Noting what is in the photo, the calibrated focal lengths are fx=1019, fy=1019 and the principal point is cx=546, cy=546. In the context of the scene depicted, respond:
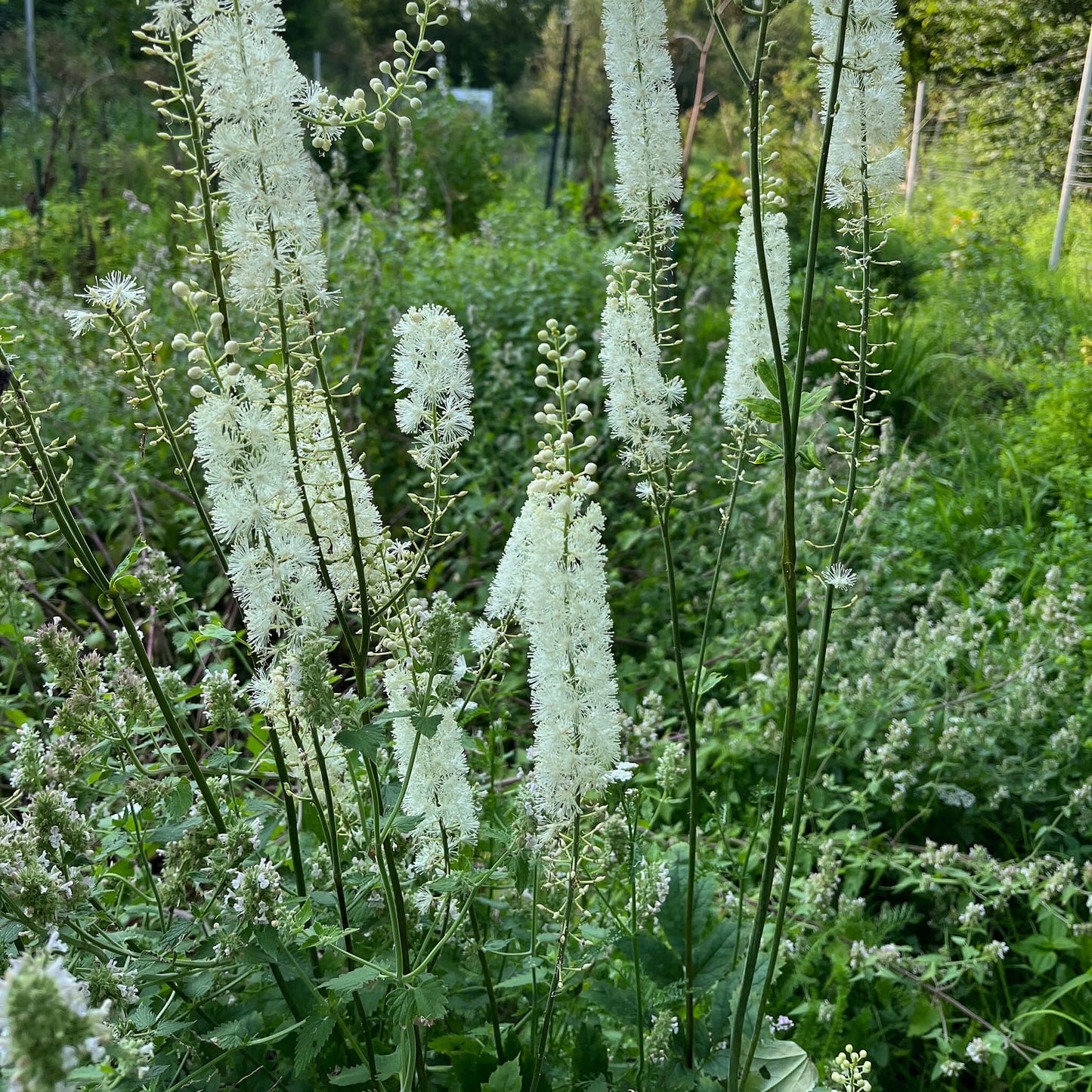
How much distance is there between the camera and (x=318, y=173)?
5.38m

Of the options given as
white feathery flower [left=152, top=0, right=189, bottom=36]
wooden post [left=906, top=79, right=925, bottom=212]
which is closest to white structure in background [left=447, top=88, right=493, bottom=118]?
wooden post [left=906, top=79, right=925, bottom=212]

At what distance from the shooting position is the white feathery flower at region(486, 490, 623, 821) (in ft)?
4.36

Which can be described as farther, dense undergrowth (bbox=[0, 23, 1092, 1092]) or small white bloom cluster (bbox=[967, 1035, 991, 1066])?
small white bloom cluster (bbox=[967, 1035, 991, 1066])

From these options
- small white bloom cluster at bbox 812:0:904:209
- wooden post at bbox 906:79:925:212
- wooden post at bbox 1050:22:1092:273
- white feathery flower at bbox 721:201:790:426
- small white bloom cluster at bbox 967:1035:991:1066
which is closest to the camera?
small white bloom cluster at bbox 812:0:904:209

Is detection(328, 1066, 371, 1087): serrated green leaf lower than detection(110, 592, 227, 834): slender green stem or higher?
lower

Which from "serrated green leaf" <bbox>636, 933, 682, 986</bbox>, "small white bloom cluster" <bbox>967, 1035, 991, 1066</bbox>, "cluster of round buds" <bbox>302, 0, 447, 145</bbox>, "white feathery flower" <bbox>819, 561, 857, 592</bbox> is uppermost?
"cluster of round buds" <bbox>302, 0, 447, 145</bbox>

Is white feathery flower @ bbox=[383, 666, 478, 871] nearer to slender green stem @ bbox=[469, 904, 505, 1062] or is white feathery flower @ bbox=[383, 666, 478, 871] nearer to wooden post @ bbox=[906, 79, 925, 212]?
slender green stem @ bbox=[469, 904, 505, 1062]

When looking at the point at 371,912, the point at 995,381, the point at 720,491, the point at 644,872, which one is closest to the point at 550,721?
the point at 371,912

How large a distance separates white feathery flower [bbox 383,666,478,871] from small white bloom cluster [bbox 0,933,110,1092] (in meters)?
0.72

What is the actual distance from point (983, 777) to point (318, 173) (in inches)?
170

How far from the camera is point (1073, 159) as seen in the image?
7.75 m

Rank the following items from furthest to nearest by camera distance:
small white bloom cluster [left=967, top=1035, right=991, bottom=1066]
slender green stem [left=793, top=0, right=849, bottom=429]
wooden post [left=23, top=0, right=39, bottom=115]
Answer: wooden post [left=23, top=0, right=39, bottom=115]
small white bloom cluster [left=967, top=1035, right=991, bottom=1066]
slender green stem [left=793, top=0, right=849, bottom=429]

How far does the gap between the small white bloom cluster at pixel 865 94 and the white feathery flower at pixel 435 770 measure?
98cm

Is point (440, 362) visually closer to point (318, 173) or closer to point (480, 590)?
point (480, 590)
